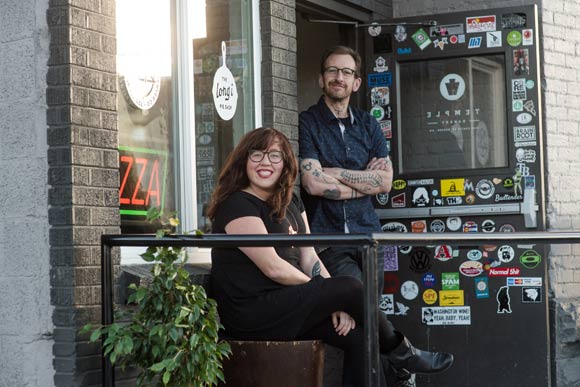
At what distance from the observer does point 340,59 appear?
233 inches

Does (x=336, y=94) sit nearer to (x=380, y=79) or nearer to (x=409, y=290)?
(x=380, y=79)

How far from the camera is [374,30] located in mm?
6969

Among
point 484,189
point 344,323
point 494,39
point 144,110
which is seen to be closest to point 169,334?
point 344,323

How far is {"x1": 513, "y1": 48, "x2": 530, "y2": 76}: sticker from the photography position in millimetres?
6727

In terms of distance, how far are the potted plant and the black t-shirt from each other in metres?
0.23

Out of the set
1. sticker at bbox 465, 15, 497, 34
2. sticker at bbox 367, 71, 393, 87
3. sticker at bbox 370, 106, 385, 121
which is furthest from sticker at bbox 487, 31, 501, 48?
sticker at bbox 370, 106, 385, 121

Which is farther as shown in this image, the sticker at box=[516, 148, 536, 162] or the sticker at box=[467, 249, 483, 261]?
the sticker at box=[516, 148, 536, 162]

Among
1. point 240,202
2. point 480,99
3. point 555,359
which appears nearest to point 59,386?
point 240,202

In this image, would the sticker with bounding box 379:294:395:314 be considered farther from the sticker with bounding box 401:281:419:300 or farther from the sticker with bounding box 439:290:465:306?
the sticker with bounding box 439:290:465:306

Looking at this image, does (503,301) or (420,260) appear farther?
(420,260)

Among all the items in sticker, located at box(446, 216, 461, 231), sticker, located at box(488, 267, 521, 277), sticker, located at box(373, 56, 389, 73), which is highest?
sticker, located at box(373, 56, 389, 73)

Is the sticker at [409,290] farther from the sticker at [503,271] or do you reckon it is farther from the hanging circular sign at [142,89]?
the hanging circular sign at [142,89]

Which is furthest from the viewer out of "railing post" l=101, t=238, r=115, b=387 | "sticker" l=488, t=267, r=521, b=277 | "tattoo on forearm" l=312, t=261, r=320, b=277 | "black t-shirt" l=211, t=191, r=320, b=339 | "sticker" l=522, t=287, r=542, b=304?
"sticker" l=522, t=287, r=542, b=304

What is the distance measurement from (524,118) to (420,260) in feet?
4.23
